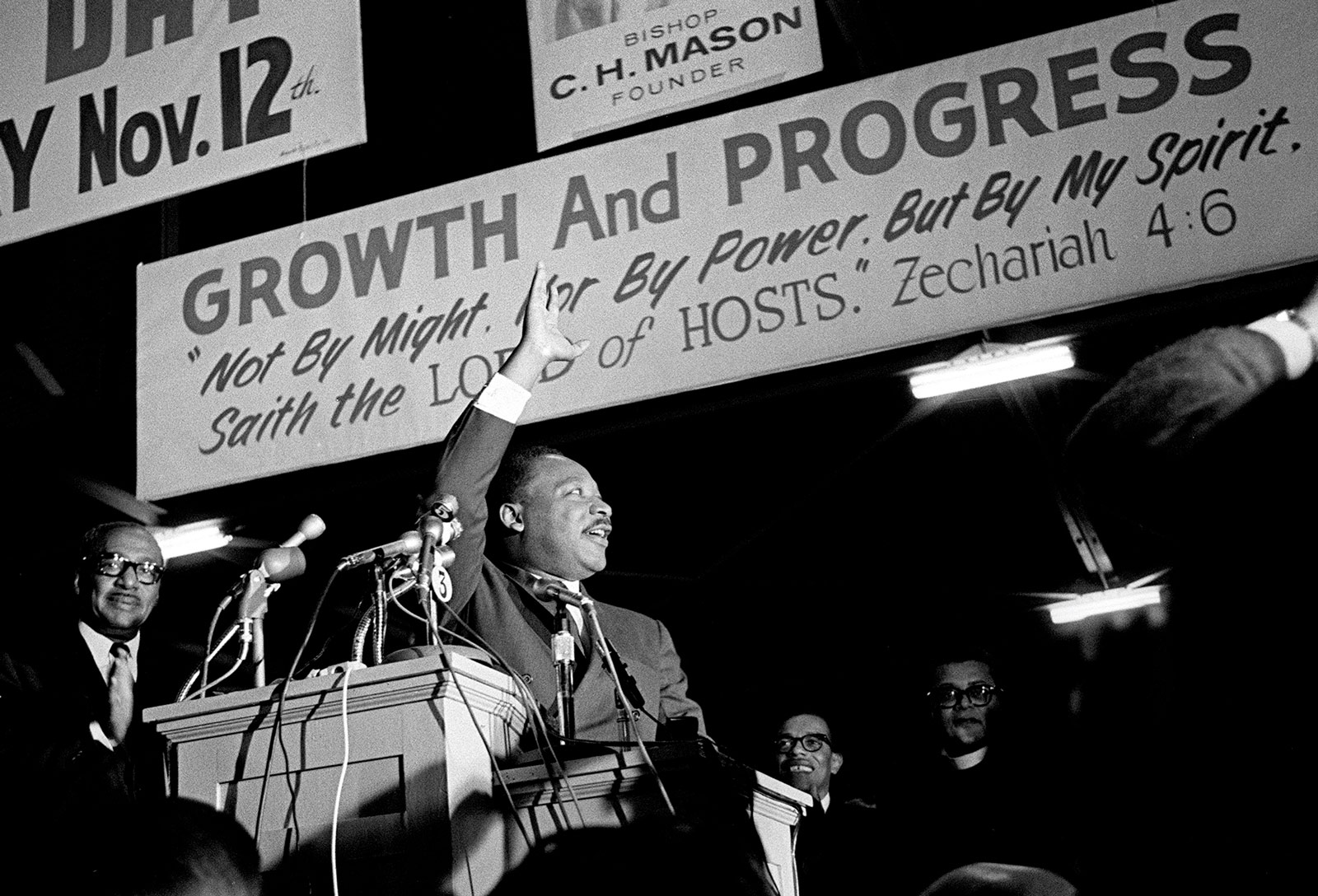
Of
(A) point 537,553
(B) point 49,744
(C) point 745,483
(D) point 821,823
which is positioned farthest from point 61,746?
(C) point 745,483

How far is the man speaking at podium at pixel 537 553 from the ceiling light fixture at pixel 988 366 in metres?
1.73

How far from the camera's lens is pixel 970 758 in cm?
431

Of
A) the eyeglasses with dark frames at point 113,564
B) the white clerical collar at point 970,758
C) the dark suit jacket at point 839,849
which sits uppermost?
the eyeglasses with dark frames at point 113,564

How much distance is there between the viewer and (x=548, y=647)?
3.13m

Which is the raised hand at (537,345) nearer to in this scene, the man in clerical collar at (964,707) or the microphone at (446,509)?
the microphone at (446,509)

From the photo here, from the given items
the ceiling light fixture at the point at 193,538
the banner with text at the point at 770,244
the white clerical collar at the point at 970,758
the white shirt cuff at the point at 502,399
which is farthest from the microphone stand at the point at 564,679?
the ceiling light fixture at the point at 193,538

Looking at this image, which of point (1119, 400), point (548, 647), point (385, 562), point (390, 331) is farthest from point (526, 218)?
point (1119, 400)

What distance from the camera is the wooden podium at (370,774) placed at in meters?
2.19

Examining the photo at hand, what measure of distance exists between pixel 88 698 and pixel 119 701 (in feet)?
0.36

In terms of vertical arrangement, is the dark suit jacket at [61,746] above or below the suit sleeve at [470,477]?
below

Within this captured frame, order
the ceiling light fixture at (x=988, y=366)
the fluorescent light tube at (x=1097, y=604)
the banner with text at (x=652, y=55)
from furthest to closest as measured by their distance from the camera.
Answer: the fluorescent light tube at (x=1097, y=604)
the ceiling light fixture at (x=988, y=366)
the banner with text at (x=652, y=55)

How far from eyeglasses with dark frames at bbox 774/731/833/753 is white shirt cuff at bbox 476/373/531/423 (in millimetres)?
2771

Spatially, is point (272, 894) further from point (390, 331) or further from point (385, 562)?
point (390, 331)

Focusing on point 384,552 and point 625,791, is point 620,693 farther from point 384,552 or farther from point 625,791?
point 384,552
